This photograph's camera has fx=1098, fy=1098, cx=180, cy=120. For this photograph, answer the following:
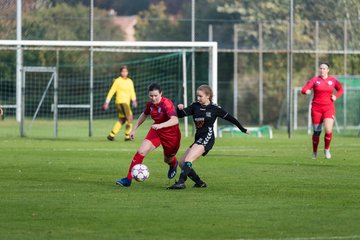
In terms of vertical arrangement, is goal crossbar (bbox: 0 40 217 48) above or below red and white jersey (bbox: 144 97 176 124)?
above

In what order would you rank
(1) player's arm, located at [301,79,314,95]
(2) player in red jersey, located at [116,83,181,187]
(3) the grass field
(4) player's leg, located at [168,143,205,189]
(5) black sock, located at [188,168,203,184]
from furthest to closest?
1. (1) player's arm, located at [301,79,314,95]
2. (2) player in red jersey, located at [116,83,181,187]
3. (5) black sock, located at [188,168,203,184]
4. (4) player's leg, located at [168,143,205,189]
5. (3) the grass field

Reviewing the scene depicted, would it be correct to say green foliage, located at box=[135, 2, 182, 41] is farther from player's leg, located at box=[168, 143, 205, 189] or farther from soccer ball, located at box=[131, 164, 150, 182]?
player's leg, located at box=[168, 143, 205, 189]

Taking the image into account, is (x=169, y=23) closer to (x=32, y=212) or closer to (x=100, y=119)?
(x=100, y=119)

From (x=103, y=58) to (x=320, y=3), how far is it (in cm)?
915

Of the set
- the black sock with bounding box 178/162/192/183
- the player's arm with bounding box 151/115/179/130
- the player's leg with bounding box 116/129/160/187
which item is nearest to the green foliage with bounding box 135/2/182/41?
the player's leg with bounding box 116/129/160/187

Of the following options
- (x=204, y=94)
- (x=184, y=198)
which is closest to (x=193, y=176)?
(x=204, y=94)

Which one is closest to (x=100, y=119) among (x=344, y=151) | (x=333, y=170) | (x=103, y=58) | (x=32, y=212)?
(x=103, y=58)

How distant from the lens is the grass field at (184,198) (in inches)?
452

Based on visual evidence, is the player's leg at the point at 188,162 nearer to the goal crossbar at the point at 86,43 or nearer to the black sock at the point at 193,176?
the black sock at the point at 193,176

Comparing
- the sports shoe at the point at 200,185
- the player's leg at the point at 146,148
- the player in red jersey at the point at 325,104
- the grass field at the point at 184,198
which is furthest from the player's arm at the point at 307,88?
the sports shoe at the point at 200,185

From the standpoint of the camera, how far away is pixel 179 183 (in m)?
16.1

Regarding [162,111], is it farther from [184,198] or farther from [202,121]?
[184,198]

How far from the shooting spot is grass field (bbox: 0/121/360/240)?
37.7 feet

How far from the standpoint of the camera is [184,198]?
48.3 ft
